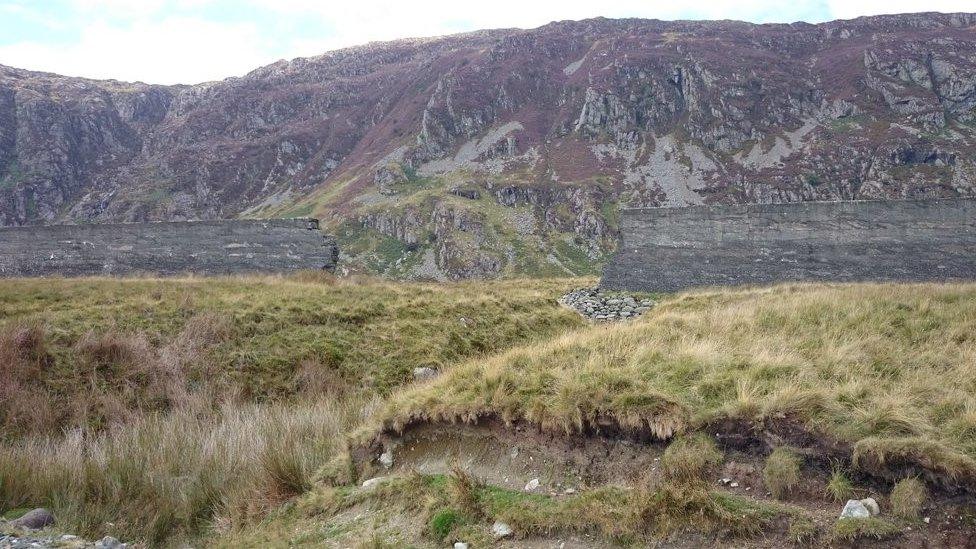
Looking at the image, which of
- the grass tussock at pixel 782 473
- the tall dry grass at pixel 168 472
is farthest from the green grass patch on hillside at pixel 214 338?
the grass tussock at pixel 782 473

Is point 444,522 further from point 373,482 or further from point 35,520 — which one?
point 35,520

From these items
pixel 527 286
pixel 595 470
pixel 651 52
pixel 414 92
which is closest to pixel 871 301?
pixel 595 470

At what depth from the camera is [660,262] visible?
2500 centimetres

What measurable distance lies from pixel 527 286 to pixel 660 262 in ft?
26.2

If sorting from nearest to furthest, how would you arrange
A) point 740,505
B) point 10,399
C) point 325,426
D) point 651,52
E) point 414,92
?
point 740,505
point 325,426
point 10,399
point 651,52
point 414,92

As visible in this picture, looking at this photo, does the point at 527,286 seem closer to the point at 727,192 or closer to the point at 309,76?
the point at 727,192

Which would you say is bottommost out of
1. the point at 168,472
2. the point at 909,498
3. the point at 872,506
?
the point at 168,472

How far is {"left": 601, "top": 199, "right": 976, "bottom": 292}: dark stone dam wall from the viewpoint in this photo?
21.1 m

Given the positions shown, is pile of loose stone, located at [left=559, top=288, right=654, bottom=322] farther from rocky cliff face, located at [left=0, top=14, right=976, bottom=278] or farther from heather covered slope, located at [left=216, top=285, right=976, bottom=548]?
rocky cliff face, located at [left=0, top=14, right=976, bottom=278]

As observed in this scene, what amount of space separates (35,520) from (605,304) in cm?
1968

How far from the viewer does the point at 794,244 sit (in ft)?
74.7

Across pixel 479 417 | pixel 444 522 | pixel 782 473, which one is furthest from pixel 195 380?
pixel 782 473

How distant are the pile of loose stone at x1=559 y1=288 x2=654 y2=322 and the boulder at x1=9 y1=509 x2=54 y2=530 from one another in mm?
17231

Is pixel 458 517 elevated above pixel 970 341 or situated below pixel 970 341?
below
